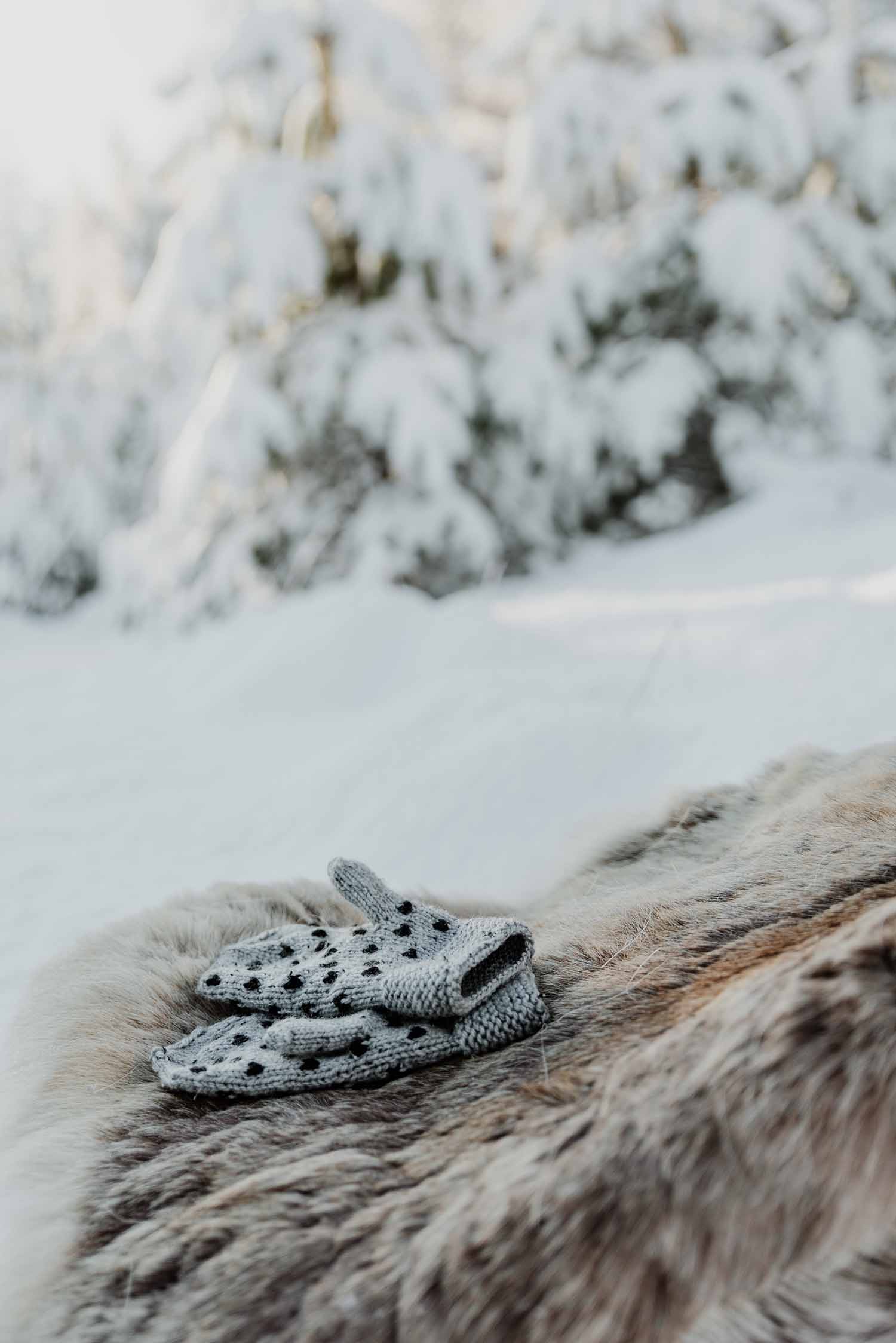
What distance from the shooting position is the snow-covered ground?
1755 mm

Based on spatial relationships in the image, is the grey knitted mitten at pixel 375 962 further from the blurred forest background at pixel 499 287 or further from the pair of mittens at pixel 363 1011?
the blurred forest background at pixel 499 287

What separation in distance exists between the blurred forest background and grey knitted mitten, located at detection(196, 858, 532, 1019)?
3.22m

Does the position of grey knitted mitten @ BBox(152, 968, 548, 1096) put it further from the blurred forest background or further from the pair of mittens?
the blurred forest background

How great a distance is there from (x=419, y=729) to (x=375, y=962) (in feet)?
4.09

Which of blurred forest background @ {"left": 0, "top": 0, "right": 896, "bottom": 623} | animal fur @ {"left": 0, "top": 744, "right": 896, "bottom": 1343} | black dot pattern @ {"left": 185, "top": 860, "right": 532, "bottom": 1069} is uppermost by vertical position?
blurred forest background @ {"left": 0, "top": 0, "right": 896, "bottom": 623}

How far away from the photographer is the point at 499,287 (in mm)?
4812

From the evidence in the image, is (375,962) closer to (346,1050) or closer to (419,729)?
(346,1050)

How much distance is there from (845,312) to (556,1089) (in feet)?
17.0

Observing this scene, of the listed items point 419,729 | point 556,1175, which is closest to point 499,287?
point 419,729

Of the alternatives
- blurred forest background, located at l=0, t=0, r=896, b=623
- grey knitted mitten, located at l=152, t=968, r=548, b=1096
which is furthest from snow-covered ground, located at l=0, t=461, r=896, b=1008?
blurred forest background, located at l=0, t=0, r=896, b=623

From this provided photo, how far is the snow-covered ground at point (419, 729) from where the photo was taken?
69.1 inches

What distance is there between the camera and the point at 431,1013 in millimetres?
912

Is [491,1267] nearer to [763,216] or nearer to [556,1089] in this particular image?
→ [556,1089]

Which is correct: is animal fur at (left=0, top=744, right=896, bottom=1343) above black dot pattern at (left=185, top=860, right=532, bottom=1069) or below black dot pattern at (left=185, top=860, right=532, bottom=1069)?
above
